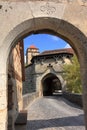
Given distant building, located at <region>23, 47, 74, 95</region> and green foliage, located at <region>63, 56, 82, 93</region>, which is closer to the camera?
green foliage, located at <region>63, 56, 82, 93</region>

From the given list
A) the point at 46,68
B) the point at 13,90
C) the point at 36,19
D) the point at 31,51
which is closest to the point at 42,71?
the point at 46,68

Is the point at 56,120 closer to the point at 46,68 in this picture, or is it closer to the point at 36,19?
the point at 36,19

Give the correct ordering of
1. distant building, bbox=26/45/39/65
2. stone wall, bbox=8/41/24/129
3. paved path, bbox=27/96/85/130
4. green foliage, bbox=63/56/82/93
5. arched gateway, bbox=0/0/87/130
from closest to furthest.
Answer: arched gateway, bbox=0/0/87/130 → stone wall, bbox=8/41/24/129 → paved path, bbox=27/96/85/130 → green foliage, bbox=63/56/82/93 → distant building, bbox=26/45/39/65

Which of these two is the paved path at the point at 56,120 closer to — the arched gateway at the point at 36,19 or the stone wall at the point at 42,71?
the arched gateway at the point at 36,19

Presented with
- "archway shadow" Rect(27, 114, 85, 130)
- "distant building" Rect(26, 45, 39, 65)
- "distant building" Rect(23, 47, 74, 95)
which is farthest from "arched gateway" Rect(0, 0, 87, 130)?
"distant building" Rect(26, 45, 39, 65)

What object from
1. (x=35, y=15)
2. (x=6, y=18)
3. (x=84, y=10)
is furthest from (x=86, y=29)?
(x=6, y=18)

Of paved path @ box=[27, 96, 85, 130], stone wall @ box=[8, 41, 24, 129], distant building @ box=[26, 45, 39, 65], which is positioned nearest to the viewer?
stone wall @ box=[8, 41, 24, 129]

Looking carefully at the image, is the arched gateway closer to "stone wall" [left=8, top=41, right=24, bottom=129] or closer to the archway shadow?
"stone wall" [left=8, top=41, right=24, bottom=129]

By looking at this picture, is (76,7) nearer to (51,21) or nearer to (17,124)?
(51,21)

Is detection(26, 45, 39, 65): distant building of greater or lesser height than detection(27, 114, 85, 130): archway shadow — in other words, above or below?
above

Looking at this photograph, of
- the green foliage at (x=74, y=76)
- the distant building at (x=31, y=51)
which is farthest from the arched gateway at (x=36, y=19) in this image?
the distant building at (x=31, y=51)

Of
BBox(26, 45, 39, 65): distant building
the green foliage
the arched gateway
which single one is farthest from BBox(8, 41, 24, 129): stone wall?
BBox(26, 45, 39, 65): distant building

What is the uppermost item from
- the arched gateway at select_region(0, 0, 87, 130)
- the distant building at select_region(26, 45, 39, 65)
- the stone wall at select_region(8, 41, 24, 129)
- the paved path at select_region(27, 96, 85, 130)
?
the distant building at select_region(26, 45, 39, 65)

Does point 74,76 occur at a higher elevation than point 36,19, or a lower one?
higher
